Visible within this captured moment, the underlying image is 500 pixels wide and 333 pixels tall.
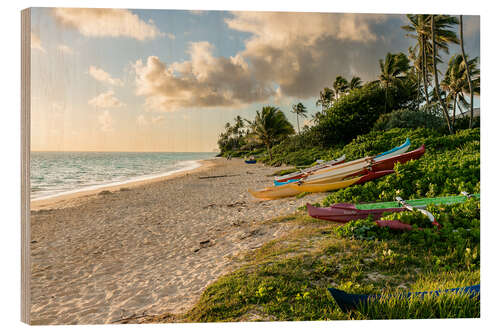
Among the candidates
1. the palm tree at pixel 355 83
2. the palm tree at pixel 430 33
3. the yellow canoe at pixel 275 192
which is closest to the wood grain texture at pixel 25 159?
the yellow canoe at pixel 275 192

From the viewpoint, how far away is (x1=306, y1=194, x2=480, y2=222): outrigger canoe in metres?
2.54

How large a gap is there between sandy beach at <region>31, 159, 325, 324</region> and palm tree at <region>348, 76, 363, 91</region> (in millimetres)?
1469

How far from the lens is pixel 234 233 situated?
295 centimetres

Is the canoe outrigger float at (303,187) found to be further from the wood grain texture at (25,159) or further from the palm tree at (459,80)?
the wood grain texture at (25,159)

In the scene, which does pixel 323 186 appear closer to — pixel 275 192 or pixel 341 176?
pixel 341 176

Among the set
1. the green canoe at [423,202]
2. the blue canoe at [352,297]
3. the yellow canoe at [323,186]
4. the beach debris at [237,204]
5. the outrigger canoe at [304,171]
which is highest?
the outrigger canoe at [304,171]

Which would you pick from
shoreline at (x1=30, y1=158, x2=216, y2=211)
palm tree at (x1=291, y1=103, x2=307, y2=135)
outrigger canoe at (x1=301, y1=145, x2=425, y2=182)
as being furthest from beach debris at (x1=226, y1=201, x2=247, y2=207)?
outrigger canoe at (x1=301, y1=145, x2=425, y2=182)

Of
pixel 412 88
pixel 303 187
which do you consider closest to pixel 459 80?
pixel 412 88

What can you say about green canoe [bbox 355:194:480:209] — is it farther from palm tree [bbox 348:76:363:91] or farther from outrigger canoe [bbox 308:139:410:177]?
palm tree [bbox 348:76:363:91]

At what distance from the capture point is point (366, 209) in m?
2.68

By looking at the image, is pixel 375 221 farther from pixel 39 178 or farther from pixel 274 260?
pixel 39 178

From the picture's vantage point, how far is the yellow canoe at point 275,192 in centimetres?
350

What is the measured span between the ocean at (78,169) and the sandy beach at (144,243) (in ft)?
0.59
